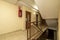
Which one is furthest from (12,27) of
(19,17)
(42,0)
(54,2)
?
(54,2)

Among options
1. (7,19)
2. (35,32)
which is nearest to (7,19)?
(7,19)

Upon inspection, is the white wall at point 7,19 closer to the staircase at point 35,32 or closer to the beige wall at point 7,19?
the beige wall at point 7,19

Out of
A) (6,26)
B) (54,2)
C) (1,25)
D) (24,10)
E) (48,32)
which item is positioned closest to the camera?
(1,25)

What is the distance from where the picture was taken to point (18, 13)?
6.30m

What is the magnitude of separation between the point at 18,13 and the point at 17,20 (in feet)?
1.61

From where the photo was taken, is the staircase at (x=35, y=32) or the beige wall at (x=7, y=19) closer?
the beige wall at (x=7, y=19)

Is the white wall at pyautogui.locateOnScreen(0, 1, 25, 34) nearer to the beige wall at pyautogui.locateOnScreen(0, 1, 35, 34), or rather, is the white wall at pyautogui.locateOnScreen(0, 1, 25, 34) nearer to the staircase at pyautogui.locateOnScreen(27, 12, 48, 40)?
the beige wall at pyautogui.locateOnScreen(0, 1, 35, 34)

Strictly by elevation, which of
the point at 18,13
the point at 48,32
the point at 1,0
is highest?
the point at 1,0

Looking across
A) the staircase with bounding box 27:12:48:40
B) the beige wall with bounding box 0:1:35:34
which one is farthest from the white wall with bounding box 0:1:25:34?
Answer: the staircase with bounding box 27:12:48:40

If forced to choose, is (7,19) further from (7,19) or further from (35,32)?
(35,32)

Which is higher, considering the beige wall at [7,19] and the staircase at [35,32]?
the beige wall at [7,19]

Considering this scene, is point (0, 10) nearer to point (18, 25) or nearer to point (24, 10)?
point (18, 25)

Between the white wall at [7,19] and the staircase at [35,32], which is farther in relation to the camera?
the staircase at [35,32]

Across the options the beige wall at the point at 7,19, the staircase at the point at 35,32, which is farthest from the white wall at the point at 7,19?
the staircase at the point at 35,32
